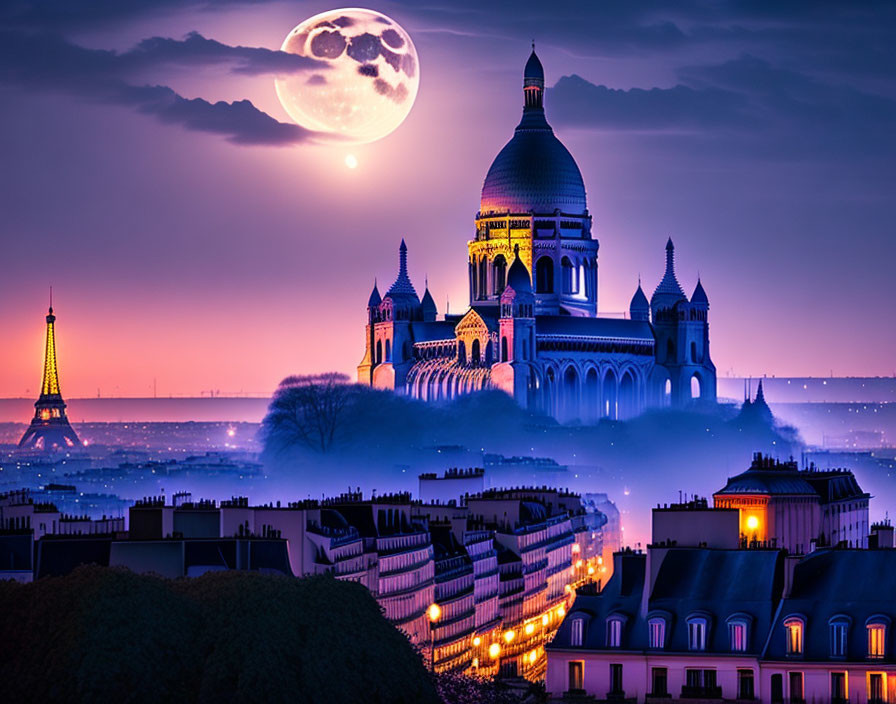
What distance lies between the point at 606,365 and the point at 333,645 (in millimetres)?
139217

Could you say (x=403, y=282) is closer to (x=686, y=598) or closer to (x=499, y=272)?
(x=499, y=272)

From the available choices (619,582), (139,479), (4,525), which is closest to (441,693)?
(619,582)

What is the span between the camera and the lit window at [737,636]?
5772 centimetres

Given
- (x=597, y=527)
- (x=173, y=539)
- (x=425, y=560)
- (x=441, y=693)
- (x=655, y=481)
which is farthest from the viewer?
(x=655, y=481)

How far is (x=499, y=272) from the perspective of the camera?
651 feet

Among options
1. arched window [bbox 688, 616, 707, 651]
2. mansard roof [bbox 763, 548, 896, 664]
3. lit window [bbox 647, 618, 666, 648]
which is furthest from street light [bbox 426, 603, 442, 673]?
mansard roof [bbox 763, 548, 896, 664]

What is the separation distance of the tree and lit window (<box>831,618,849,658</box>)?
125 m

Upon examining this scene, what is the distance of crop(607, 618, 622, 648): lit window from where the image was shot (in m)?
58.6

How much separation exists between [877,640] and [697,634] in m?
3.54

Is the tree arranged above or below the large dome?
below

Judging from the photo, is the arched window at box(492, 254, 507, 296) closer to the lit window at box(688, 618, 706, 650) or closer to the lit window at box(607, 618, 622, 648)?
the lit window at box(607, 618, 622, 648)

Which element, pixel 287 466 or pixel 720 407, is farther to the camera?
pixel 720 407

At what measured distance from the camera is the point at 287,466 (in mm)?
177625

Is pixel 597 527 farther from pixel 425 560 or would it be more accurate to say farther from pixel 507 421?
pixel 507 421
